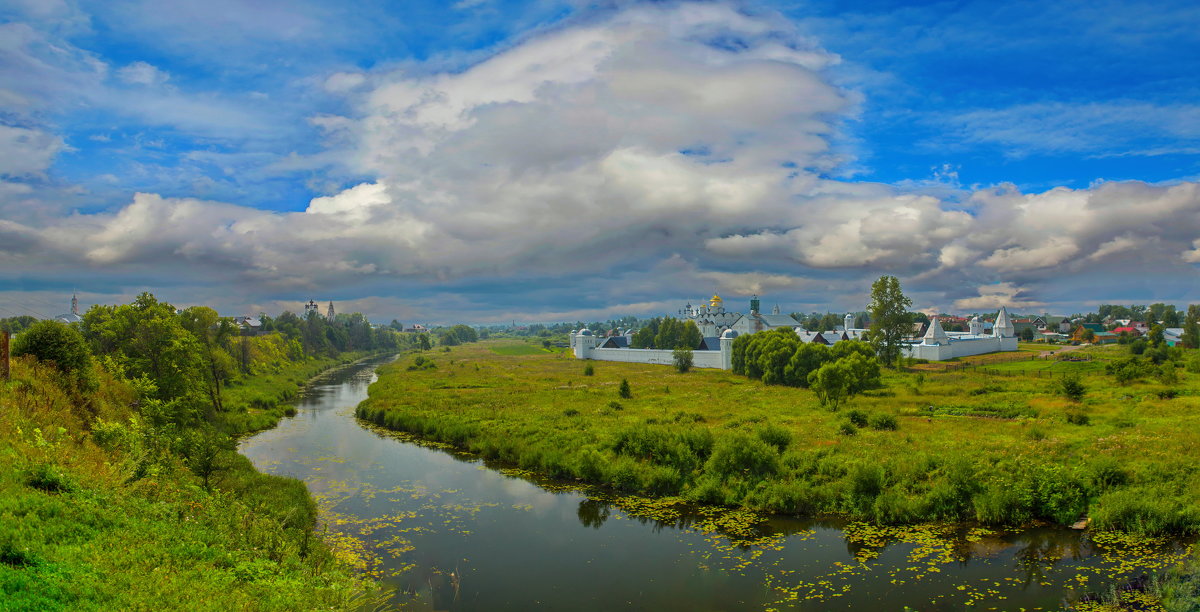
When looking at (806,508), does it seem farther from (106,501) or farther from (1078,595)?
(106,501)

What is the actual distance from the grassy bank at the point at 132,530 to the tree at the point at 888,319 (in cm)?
5711

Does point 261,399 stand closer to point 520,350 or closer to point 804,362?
point 804,362

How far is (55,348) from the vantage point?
21.9m

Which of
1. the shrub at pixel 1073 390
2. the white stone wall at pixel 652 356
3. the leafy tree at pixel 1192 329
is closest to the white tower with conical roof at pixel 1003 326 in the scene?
the leafy tree at pixel 1192 329

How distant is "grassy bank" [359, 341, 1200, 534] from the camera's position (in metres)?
17.7

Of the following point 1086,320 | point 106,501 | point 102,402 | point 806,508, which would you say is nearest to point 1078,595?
point 806,508

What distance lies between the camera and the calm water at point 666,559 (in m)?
13.4

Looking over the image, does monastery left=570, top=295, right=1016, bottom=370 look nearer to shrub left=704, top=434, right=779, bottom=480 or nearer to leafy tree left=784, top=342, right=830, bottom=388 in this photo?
leafy tree left=784, top=342, right=830, bottom=388

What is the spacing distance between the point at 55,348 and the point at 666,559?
75.7ft

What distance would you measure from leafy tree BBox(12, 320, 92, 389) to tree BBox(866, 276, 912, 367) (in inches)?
2415

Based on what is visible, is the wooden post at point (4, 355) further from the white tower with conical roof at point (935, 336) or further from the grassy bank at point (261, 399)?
the white tower with conical roof at point (935, 336)

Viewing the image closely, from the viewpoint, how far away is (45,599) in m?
7.85

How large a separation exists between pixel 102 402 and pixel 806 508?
25616 millimetres

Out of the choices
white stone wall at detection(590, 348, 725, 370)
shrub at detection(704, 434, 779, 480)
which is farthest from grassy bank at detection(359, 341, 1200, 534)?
white stone wall at detection(590, 348, 725, 370)
